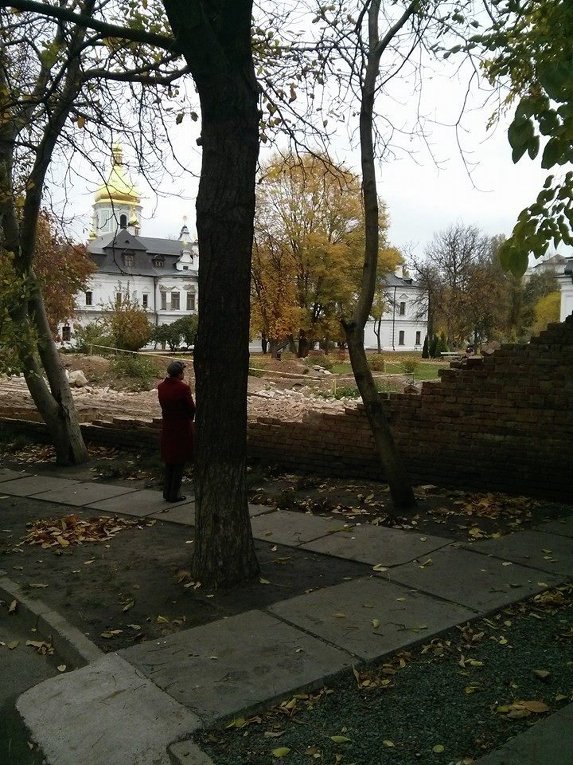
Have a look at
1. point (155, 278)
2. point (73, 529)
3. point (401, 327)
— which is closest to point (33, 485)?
point (73, 529)

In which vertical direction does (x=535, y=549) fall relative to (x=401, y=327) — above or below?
below

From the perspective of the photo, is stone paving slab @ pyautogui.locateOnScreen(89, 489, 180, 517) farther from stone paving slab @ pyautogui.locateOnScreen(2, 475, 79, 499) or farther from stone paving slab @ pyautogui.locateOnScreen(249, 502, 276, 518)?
stone paving slab @ pyautogui.locateOnScreen(2, 475, 79, 499)

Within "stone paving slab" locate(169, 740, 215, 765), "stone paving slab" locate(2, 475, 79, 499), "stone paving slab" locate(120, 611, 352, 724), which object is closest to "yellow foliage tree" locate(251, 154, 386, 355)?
"stone paving slab" locate(2, 475, 79, 499)

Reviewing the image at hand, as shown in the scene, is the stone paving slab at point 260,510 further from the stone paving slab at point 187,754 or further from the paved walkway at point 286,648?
the stone paving slab at point 187,754

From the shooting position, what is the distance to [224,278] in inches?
203

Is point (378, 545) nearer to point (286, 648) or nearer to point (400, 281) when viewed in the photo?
point (286, 648)

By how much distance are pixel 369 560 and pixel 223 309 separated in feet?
8.06

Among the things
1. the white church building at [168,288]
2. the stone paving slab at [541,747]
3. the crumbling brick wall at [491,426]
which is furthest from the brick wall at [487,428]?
the white church building at [168,288]

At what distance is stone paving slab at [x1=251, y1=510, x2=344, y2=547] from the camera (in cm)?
658

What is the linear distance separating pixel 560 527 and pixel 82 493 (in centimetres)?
597

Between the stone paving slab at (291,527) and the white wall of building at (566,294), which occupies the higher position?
the white wall of building at (566,294)

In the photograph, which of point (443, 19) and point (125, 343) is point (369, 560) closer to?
point (443, 19)

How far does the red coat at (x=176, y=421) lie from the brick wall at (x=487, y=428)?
1.82 m

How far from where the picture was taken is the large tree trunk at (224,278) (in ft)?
16.6
